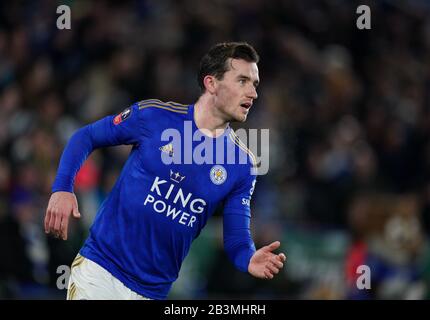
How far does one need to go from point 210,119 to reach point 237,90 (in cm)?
26

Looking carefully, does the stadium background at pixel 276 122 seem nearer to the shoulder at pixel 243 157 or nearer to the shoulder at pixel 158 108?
the shoulder at pixel 158 108

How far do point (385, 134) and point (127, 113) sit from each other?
6813mm

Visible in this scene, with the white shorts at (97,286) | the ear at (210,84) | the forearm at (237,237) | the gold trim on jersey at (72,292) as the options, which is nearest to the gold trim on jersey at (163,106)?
the ear at (210,84)

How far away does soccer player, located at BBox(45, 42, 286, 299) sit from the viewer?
5.91m

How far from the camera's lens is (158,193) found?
234 inches

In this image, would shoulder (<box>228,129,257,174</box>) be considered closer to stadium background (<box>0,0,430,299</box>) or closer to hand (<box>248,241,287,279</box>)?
hand (<box>248,241,287,279</box>)

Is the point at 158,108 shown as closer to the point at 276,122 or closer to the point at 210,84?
the point at 210,84

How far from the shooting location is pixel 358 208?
35.4 ft

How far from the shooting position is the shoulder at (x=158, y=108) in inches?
237

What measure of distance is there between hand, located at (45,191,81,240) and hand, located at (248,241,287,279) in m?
1.08
